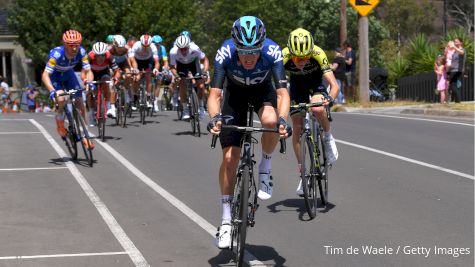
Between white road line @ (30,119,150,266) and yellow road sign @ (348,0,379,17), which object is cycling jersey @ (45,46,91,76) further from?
yellow road sign @ (348,0,379,17)

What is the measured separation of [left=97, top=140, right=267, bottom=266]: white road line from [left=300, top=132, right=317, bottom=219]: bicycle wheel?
1.06 meters

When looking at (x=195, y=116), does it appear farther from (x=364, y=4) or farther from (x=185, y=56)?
(x=364, y=4)

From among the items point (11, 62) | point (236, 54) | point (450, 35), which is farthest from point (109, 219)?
point (11, 62)

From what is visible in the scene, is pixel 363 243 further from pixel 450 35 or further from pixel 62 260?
pixel 450 35

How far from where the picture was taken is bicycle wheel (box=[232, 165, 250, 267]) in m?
7.88

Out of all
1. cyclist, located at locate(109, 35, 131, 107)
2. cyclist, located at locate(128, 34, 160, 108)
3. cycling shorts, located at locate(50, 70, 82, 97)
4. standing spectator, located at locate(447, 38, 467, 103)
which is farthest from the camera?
standing spectator, located at locate(447, 38, 467, 103)

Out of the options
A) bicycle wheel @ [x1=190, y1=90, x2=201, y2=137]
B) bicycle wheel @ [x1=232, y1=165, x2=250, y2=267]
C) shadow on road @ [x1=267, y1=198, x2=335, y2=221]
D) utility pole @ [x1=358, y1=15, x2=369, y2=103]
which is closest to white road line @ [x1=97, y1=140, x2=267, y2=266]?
bicycle wheel @ [x1=232, y1=165, x2=250, y2=267]

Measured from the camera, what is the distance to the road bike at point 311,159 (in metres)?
10.6

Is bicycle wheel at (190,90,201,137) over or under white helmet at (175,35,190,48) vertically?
under

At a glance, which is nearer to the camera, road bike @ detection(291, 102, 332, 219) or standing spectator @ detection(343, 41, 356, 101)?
road bike @ detection(291, 102, 332, 219)

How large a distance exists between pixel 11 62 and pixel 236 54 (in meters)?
57.7

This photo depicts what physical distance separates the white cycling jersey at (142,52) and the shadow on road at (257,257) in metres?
13.3

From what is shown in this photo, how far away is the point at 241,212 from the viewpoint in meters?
7.96

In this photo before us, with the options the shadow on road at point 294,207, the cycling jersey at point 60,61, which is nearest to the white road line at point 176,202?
the shadow on road at point 294,207
